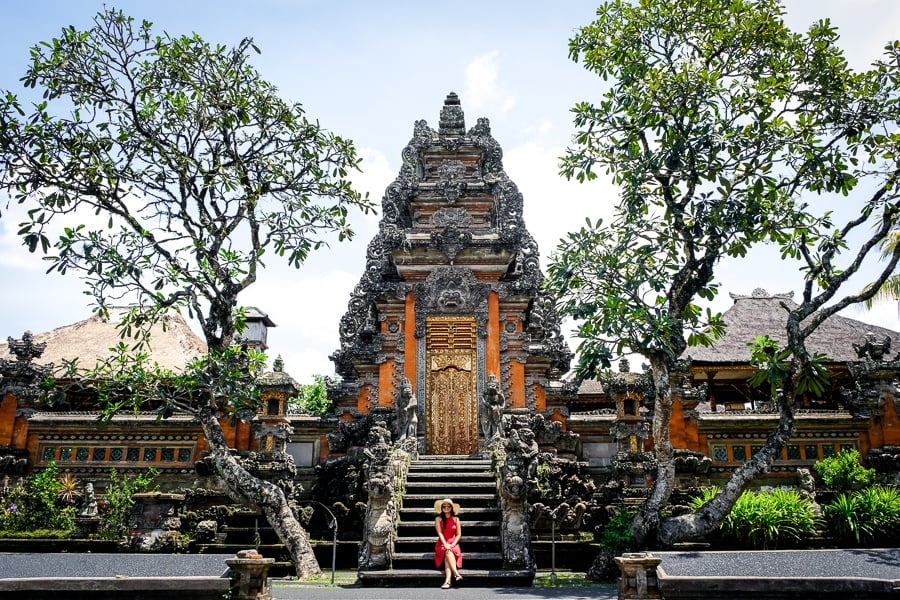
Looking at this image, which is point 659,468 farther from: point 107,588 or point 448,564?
point 107,588

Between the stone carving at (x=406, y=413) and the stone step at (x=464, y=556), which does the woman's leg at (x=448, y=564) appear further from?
the stone carving at (x=406, y=413)

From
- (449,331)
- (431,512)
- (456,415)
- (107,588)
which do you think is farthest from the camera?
(449,331)

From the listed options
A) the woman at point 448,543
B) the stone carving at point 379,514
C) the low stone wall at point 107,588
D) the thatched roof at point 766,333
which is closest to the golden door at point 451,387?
the stone carving at point 379,514

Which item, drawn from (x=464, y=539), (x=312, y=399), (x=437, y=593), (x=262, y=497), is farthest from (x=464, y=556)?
(x=312, y=399)

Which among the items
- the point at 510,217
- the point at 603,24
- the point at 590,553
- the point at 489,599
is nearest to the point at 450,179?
the point at 510,217

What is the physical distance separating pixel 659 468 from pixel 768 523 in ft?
5.35

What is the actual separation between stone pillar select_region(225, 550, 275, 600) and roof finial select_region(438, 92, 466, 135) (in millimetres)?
13203

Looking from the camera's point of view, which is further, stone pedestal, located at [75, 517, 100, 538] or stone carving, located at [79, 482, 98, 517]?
stone carving, located at [79, 482, 98, 517]

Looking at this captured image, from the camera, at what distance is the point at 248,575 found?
6023mm

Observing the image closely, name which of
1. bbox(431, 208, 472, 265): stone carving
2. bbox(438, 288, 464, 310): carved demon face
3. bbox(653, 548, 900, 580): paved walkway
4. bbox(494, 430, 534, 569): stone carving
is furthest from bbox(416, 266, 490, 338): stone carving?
bbox(653, 548, 900, 580): paved walkway

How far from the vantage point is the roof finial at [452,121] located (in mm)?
17609

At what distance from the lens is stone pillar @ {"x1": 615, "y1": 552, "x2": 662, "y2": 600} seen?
5902mm

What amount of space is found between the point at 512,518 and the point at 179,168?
6.53 meters

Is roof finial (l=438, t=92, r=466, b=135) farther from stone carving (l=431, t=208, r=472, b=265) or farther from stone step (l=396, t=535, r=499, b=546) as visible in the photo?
stone step (l=396, t=535, r=499, b=546)
